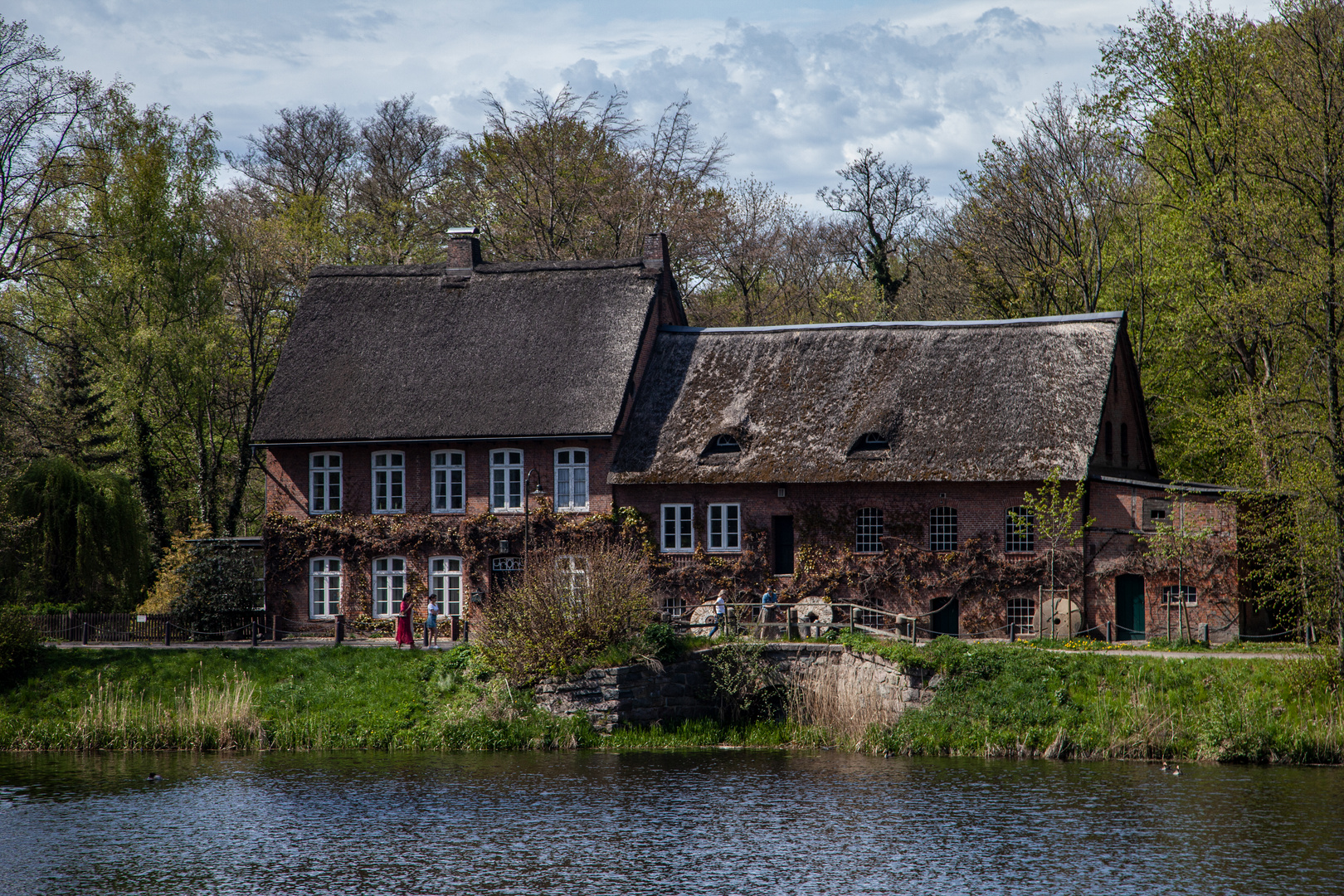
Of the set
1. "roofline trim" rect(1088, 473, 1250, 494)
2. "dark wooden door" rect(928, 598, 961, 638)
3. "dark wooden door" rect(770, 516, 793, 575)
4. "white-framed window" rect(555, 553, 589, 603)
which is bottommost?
"dark wooden door" rect(928, 598, 961, 638)

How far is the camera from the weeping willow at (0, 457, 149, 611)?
3300cm

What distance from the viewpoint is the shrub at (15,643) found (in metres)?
27.9

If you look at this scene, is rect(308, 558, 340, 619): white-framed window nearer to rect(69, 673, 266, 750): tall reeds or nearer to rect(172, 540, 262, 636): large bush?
rect(172, 540, 262, 636): large bush

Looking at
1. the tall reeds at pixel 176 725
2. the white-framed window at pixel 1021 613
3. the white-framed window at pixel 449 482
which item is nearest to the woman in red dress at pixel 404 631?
the tall reeds at pixel 176 725

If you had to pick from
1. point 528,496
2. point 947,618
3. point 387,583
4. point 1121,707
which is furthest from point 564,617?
point 1121,707

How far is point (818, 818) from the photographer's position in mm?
19172

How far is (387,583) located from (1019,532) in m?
15.6

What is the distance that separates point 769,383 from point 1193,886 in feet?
64.1

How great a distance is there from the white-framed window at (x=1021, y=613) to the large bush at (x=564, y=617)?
928 centimetres

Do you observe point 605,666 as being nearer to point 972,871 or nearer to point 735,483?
point 735,483

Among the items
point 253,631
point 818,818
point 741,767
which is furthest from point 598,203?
point 818,818

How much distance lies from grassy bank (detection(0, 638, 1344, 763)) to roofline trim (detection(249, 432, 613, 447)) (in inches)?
251

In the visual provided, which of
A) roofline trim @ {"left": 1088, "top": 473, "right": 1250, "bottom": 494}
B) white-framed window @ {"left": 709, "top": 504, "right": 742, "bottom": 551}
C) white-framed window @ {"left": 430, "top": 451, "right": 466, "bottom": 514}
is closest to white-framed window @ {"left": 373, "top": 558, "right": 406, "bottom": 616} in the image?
white-framed window @ {"left": 430, "top": 451, "right": 466, "bottom": 514}

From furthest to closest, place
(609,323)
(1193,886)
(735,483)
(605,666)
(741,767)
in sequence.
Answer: (609,323) < (735,483) < (605,666) < (741,767) < (1193,886)
